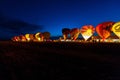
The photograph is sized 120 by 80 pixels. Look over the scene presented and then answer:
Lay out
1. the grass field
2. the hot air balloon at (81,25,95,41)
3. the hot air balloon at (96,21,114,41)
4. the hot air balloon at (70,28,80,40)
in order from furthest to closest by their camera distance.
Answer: the hot air balloon at (70,28,80,40)
the hot air balloon at (81,25,95,41)
the hot air balloon at (96,21,114,41)
the grass field

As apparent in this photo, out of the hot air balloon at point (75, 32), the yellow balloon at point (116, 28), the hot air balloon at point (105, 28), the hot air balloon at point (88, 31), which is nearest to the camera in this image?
the yellow balloon at point (116, 28)

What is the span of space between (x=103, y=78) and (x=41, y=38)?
13267 centimetres

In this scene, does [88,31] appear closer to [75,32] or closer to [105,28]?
[75,32]

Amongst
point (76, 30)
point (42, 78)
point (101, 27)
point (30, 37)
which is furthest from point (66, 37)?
point (42, 78)

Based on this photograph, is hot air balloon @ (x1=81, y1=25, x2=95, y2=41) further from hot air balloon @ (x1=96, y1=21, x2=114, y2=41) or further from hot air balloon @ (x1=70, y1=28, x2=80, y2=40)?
hot air balloon @ (x1=96, y1=21, x2=114, y2=41)

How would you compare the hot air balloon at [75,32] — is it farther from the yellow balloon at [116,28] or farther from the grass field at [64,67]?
the grass field at [64,67]

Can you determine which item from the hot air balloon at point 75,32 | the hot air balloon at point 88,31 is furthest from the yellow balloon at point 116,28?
the hot air balloon at point 75,32

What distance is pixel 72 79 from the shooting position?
51.2 ft

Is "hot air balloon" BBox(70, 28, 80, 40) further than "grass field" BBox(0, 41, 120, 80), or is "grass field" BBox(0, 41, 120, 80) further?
"hot air balloon" BBox(70, 28, 80, 40)

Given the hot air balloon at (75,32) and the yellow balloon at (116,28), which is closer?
the yellow balloon at (116,28)

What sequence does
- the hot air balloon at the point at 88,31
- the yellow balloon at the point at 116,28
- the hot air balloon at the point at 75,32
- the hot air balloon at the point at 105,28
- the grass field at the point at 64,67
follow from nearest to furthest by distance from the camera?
the grass field at the point at 64,67 → the yellow balloon at the point at 116,28 → the hot air balloon at the point at 105,28 → the hot air balloon at the point at 88,31 → the hot air balloon at the point at 75,32

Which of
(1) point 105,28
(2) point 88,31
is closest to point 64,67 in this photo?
(1) point 105,28

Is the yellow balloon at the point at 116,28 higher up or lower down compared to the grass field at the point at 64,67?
higher up

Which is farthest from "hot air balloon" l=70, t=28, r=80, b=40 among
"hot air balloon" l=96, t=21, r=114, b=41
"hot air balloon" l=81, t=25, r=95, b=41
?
"hot air balloon" l=96, t=21, r=114, b=41
